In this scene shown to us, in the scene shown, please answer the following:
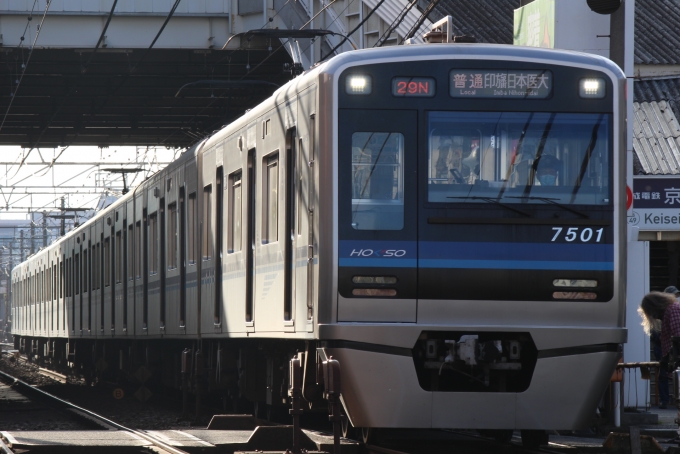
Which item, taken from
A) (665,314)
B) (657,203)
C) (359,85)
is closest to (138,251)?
(657,203)

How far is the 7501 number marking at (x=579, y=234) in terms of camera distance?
321 inches

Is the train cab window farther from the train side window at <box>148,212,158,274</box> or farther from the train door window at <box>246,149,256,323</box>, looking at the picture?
the train side window at <box>148,212,158,274</box>

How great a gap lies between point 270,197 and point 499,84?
2.27 m

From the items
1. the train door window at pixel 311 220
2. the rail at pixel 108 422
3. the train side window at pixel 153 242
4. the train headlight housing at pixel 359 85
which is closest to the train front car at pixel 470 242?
the train headlight housing at pixel 359 85

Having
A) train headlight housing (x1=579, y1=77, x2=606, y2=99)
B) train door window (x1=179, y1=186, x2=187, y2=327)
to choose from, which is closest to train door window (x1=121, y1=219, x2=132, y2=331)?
train door window (x1=179, y1=186, x2=187, y2=327)

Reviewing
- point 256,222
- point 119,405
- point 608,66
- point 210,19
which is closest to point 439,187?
point 608,66

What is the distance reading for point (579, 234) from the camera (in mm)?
8164

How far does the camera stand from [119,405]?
18422mm

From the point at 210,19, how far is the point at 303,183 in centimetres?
1386

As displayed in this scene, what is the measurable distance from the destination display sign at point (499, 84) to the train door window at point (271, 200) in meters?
1.85

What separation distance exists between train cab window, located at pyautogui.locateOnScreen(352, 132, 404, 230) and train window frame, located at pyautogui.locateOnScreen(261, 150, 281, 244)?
142cm

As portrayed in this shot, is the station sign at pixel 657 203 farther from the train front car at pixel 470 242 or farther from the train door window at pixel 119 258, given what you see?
the train door window at pixel 119 258

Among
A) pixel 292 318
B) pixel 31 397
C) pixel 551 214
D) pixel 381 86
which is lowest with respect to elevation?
pixel 31 397

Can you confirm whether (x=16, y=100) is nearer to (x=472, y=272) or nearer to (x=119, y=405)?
(x=119, y=405)
